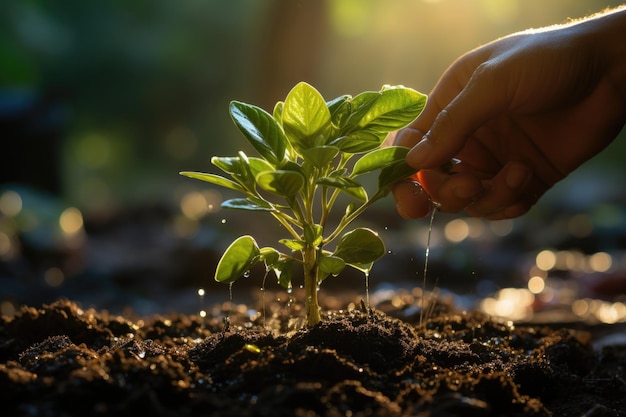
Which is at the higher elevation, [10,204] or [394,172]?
[10,204]

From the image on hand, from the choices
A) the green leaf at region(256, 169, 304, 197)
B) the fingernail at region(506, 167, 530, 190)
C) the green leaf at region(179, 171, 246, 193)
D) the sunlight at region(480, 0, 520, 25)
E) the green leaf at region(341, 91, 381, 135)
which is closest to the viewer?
the green leaf at region(256, 169, 304, 197)

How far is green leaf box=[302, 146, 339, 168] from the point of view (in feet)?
5.84

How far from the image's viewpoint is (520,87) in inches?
91.0

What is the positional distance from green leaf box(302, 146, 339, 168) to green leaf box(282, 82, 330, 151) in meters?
0.07

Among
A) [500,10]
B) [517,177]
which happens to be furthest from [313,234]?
[500,10]

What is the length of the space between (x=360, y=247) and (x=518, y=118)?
124 centimetres

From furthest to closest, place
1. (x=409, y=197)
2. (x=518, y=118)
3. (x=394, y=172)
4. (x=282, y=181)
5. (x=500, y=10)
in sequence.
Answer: (x=500, y=10) → (x=518, y=118) → (x=409, y=197) → (x=394, y=172) → (x=282, y=181)

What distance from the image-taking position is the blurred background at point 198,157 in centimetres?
638

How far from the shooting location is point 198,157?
70.9ft

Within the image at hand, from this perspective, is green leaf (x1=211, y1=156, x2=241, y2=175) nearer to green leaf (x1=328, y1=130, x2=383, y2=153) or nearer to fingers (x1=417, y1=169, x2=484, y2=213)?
green leaf (x1=328, y1=130, x2=383, y2=153)

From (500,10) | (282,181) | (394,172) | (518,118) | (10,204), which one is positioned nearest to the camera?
(282,181)

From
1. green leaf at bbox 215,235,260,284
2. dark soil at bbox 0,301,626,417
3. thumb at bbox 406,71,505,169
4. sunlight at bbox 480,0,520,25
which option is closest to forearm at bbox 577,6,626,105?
thumb at bbox 406,71,505,169

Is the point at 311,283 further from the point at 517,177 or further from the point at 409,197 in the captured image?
the point at 517,177

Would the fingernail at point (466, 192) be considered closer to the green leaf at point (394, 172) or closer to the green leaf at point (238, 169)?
the green leaf at point (394, 172)
